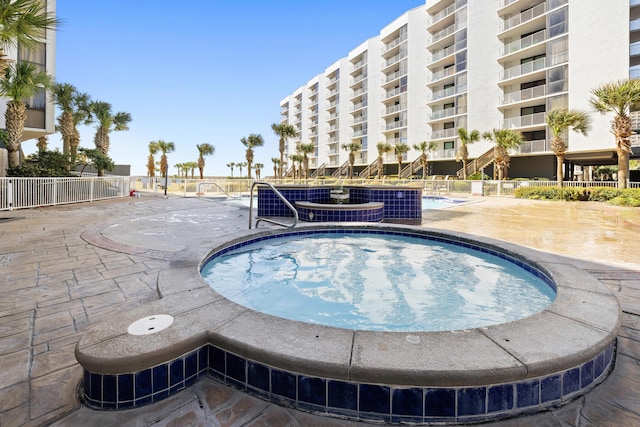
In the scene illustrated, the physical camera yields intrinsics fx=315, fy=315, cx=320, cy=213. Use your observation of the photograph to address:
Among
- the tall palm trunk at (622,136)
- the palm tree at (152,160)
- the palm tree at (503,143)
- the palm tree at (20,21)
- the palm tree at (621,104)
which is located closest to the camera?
the palm tree at (20,21)

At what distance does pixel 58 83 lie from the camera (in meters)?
16.7

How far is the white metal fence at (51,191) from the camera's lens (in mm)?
9680

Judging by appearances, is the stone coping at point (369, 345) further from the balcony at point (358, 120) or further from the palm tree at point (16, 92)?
the balcony at point (358, 120)

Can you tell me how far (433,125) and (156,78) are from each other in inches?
993

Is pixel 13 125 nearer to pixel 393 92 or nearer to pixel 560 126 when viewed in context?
pixel 560 126

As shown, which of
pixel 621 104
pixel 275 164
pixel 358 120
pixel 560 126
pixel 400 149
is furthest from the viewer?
pixel 275 164

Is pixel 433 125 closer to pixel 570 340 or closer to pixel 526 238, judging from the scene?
pixel 526 238

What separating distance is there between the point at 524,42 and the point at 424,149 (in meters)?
10.6

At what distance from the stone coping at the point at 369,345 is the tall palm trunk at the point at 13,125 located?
590 inches

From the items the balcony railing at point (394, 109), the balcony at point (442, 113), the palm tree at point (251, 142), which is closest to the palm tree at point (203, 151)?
the palm tree at point (251, 142)

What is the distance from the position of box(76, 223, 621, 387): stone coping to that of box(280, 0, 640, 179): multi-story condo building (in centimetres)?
2405

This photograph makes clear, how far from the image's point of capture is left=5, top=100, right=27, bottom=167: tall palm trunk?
1216 centimetres

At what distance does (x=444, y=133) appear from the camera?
97.3 feet

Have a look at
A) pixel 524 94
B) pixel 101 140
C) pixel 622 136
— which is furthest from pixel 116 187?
pixel 524 94
